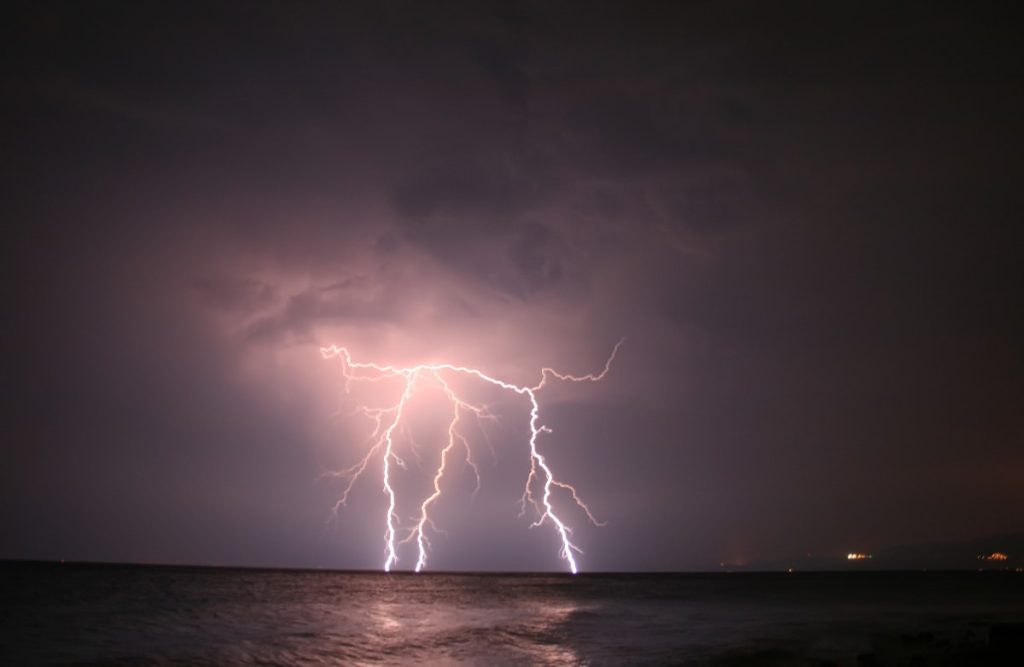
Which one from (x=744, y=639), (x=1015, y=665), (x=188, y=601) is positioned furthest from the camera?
(x=188, y=601)

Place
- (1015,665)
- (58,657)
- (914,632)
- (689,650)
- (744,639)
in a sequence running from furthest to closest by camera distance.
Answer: (914,632) < (744,639) < (689,650) < (58,657) < (1015,665)

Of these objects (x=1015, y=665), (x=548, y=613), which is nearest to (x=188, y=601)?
A: (x=548, y=613)

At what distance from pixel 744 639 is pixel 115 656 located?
17445 millimetres

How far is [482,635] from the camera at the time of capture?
2412 cm

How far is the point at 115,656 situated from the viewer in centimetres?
1872

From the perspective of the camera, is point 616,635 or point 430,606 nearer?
point 616,635

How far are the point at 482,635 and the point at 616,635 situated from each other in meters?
4.33

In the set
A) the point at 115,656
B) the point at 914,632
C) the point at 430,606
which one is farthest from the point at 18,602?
the point at 914,632

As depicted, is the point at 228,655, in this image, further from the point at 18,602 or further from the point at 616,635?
the point at 18,602

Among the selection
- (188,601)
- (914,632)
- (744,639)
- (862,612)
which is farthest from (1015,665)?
(188,601)

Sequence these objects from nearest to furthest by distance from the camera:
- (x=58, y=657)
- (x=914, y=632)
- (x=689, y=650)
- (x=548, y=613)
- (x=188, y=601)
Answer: (x=58, y=657)
(x=689, y=650)
(x=914, y=632)
(x=548, y=613)
(x=188, y=601)

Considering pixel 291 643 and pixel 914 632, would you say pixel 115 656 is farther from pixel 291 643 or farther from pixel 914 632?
pixel 914 632

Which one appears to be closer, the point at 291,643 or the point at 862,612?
the point at 291,643

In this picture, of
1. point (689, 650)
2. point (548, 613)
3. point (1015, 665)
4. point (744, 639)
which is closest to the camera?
point (1015, 665)
